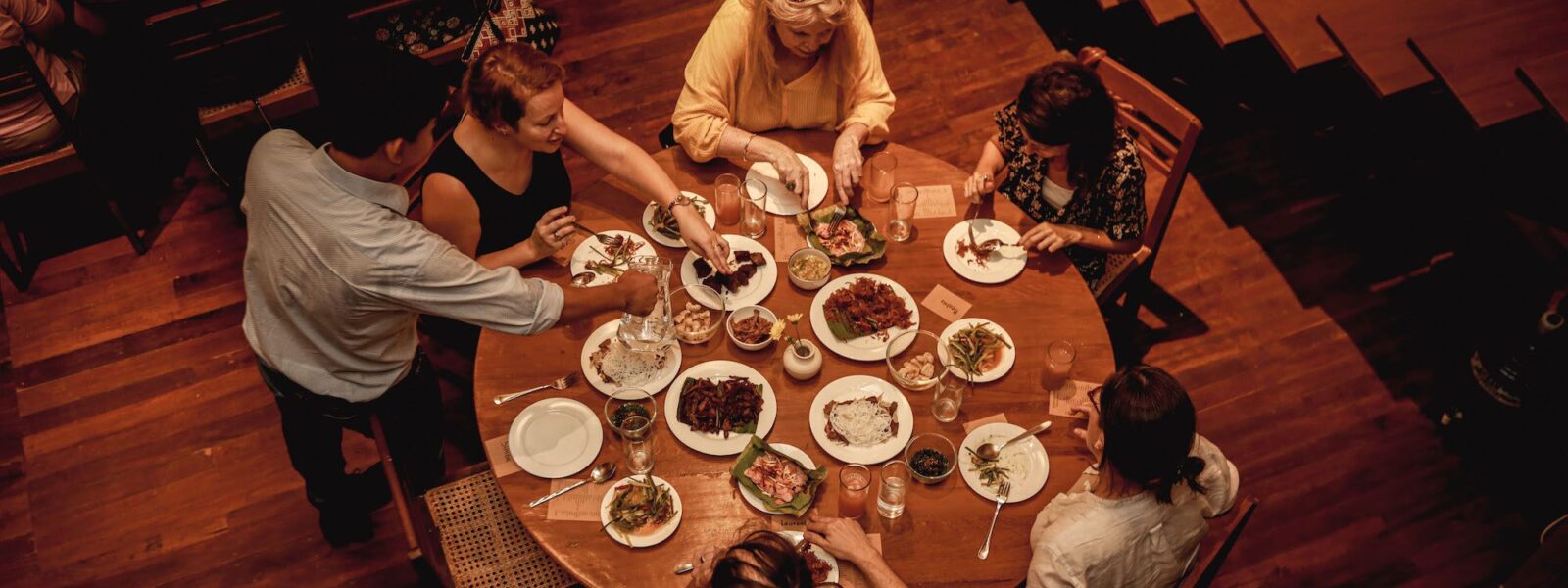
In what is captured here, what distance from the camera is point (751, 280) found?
3.12 metres

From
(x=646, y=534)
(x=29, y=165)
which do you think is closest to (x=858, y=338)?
(x=646, y=534)

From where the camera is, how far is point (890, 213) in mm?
3277

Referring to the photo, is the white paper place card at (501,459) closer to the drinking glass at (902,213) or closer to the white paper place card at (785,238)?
the white paper place card at (785,238)

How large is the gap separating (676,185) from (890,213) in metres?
0.70

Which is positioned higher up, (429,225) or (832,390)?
(429,225)

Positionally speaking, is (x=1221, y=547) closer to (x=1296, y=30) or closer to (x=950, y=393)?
(x=950, y=393)

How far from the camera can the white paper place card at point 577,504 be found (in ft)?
8.79

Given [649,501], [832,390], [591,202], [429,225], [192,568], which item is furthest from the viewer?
[192,568]

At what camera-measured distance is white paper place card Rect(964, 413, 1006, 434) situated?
285 centimetres

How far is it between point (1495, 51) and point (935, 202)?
104 inches

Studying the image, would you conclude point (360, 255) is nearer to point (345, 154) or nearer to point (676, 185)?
point (345, 154)

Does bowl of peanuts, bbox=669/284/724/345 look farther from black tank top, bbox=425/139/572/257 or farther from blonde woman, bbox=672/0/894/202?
black tank top, bbox=425/139/572/257

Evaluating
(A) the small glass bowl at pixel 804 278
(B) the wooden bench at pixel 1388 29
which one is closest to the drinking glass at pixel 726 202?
(A) the small glass bowl at pixel 804 278

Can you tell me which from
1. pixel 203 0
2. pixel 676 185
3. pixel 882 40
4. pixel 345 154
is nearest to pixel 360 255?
pixel 345 154
